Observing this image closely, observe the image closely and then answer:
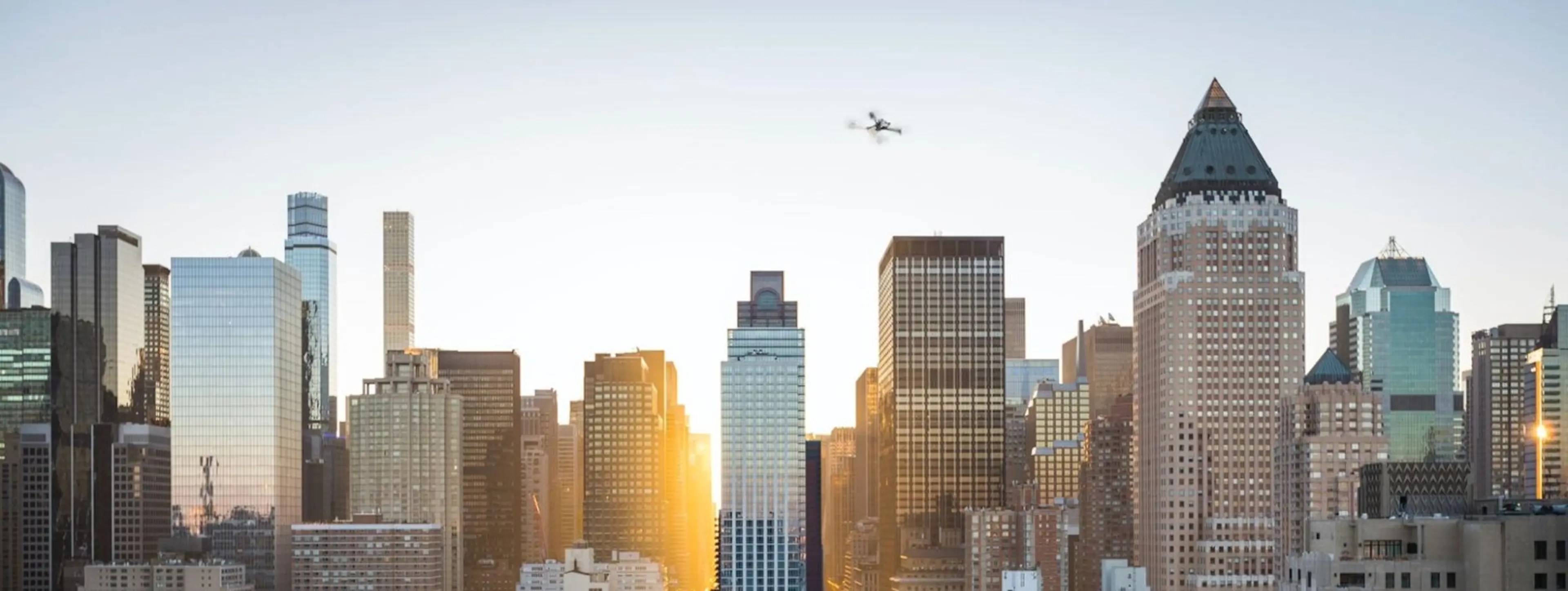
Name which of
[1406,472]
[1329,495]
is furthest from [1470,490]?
[1329,495]

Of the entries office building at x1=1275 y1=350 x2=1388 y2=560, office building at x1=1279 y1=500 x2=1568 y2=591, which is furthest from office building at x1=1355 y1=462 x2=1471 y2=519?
office building at x1=1275 y1=350 x2=1388 y2=560

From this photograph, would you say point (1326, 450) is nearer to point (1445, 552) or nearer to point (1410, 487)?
point (1410, 487)

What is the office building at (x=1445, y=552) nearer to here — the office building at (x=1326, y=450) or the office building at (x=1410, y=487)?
the office building at (x=1410, y=487)

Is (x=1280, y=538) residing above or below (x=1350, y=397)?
below

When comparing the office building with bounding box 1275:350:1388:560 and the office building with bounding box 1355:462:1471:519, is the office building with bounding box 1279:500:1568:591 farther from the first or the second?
the office building with bounding box 1275:350:1388:560

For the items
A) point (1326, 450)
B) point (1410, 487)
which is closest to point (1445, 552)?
point (1410, 487)

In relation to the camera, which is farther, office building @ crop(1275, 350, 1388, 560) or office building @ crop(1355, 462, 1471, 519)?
office building @ crop(1275, 350, 1388, 560)

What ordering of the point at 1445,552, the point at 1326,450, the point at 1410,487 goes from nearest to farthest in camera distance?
the point at 1445,552 < the point at 1410,487 < the point at 1326,450

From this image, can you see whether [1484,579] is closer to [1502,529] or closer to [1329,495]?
[1502,529]

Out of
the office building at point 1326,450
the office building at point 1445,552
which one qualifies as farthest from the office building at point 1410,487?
the office building at point 1326,450
